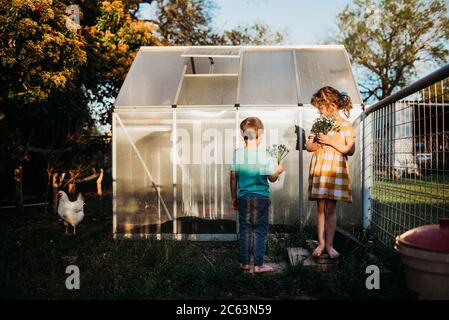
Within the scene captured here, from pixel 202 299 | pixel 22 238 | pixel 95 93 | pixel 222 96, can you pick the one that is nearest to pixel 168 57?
pixel 222 96

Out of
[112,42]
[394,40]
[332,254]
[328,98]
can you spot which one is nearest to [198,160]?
[328,98]

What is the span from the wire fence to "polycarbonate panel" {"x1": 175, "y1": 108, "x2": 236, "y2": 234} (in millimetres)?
1940

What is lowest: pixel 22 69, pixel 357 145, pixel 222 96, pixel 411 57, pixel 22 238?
pixel 22 238

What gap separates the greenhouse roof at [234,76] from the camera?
632 cm

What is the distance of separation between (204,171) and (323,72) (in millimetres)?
2490

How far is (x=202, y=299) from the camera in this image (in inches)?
129

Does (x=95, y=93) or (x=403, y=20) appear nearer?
(x=95, y=93)

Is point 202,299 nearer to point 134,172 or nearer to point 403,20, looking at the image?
point 134,172

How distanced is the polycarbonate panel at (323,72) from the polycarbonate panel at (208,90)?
1.05 m

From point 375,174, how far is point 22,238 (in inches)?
198

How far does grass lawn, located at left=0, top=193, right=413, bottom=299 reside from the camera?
3389mm

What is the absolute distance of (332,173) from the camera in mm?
3934

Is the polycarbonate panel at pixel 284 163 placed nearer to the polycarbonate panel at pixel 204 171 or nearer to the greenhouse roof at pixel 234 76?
the greenhouse roof at pixel 234 76
